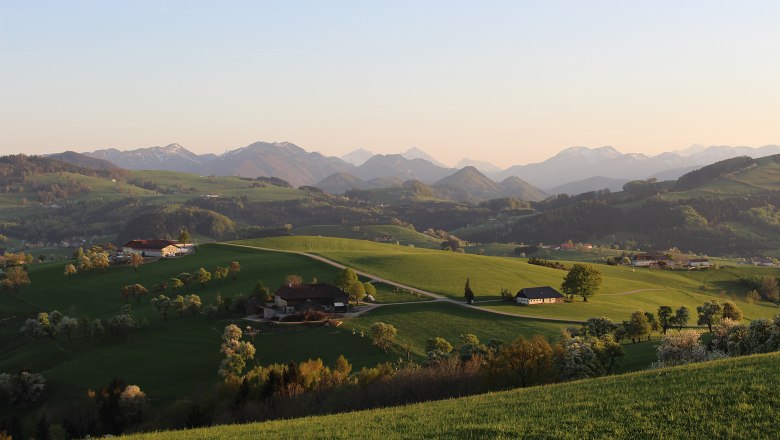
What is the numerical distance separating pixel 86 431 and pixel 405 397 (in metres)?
41.7

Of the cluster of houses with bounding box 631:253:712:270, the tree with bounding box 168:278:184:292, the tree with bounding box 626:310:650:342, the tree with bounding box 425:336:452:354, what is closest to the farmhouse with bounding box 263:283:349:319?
the tree with bounding box 425:336:452:354

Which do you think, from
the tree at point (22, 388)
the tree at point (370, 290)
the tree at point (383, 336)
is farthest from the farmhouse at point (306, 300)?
the tree at point (22, 388)

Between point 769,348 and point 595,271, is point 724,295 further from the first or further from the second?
point 769,348

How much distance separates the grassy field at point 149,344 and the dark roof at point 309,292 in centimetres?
1072

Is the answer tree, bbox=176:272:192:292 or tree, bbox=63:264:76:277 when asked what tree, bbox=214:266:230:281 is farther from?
tree, bbox=63:264:76:277

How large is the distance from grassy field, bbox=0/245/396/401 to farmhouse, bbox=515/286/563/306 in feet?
130

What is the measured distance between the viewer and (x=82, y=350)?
10244 cm

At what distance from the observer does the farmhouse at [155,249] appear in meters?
182

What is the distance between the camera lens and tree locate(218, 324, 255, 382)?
84.9 meters

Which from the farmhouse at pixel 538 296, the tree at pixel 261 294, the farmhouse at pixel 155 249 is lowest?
the farmhouse at pixel 538 296

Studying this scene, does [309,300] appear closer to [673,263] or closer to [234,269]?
[234,269]

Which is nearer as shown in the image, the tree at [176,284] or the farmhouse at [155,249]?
the tree at [176,284]

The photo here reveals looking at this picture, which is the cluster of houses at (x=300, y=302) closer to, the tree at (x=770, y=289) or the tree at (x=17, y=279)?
the tree at (x=17, y=279)

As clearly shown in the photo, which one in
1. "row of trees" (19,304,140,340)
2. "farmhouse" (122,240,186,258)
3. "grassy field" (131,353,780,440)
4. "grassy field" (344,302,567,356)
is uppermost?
"grassy field" (131,353,780,440)
